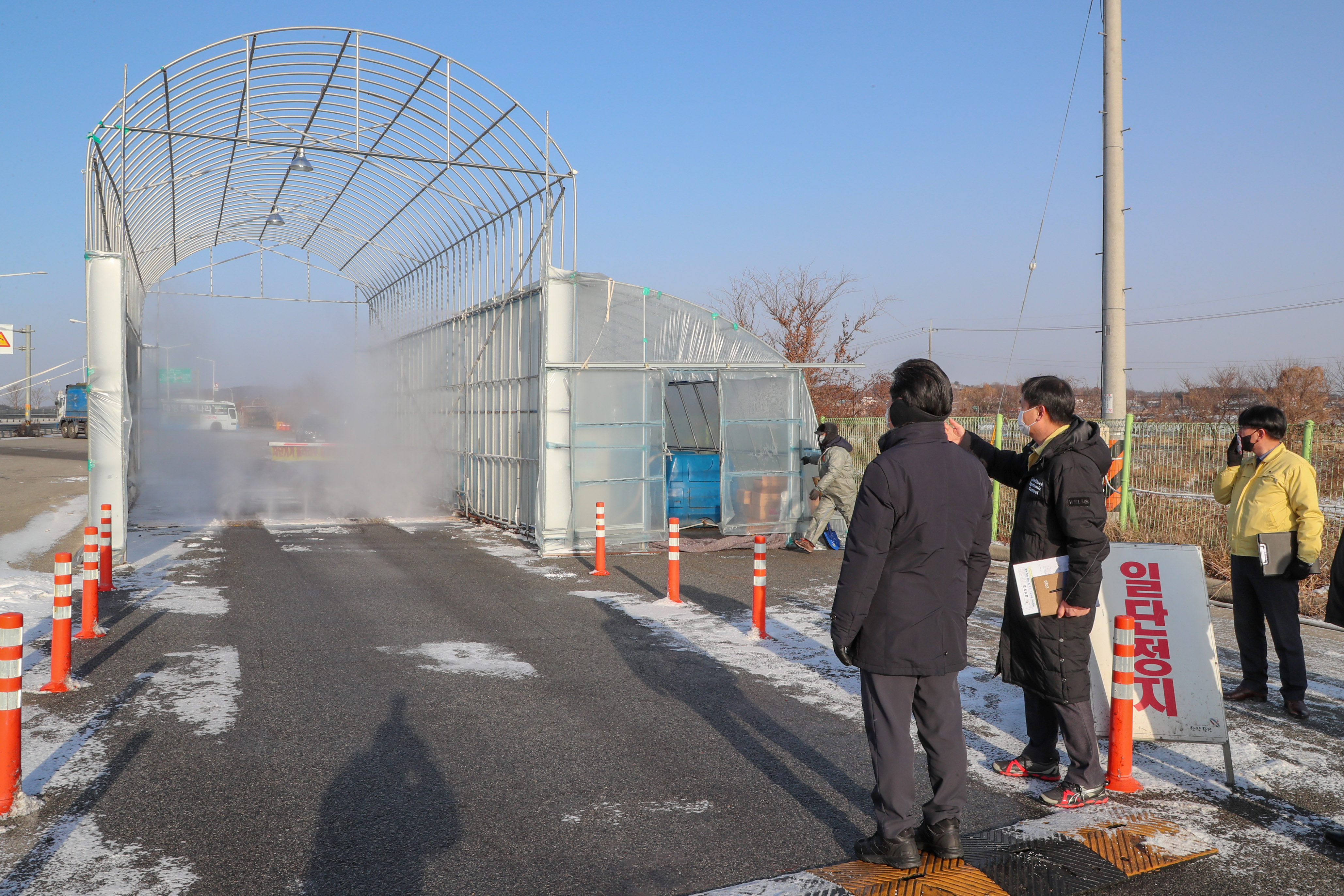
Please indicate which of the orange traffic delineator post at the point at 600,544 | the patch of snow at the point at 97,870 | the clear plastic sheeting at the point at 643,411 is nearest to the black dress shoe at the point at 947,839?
the patch of snow at the point at 97,870

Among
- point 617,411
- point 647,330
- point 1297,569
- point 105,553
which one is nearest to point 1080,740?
point 1297,569

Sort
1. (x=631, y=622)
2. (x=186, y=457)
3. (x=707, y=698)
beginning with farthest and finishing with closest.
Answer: (x=186, y=457) → (x=631, y=622) → (x=707, y=698)

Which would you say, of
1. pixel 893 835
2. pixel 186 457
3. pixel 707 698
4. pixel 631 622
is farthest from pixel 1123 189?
pixel 186 457

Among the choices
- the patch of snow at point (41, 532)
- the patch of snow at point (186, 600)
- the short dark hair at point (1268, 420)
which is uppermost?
the short dark hair at point (1268, 420)

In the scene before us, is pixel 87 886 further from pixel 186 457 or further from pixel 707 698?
pixel 186 457

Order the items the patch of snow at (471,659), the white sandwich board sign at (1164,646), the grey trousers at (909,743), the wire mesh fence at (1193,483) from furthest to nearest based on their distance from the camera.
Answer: the wire mesh fence at (1193,483) < the patch of snow at (471,659) < the white sandwich board sign at (1164,646) < the grey trousers at (909,743)

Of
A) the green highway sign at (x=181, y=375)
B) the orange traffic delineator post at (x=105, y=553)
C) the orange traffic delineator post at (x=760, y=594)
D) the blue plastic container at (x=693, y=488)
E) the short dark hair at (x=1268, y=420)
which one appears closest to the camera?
the short dark hair at (x=1268, y=420)

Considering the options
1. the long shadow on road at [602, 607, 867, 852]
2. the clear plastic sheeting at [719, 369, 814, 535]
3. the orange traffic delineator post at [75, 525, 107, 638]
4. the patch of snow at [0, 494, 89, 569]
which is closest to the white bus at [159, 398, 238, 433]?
the patch of snow at [0, 494, 89, 569]

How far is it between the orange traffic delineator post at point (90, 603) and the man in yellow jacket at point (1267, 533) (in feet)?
28.0

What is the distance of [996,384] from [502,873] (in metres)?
51.2

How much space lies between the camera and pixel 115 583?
10391mm

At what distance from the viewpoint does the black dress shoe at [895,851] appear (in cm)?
376

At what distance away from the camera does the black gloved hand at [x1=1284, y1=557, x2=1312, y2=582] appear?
5.86 metres

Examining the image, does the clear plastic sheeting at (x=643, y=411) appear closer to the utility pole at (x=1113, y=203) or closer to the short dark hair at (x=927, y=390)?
the utility pole at (x=1113, y=203)
